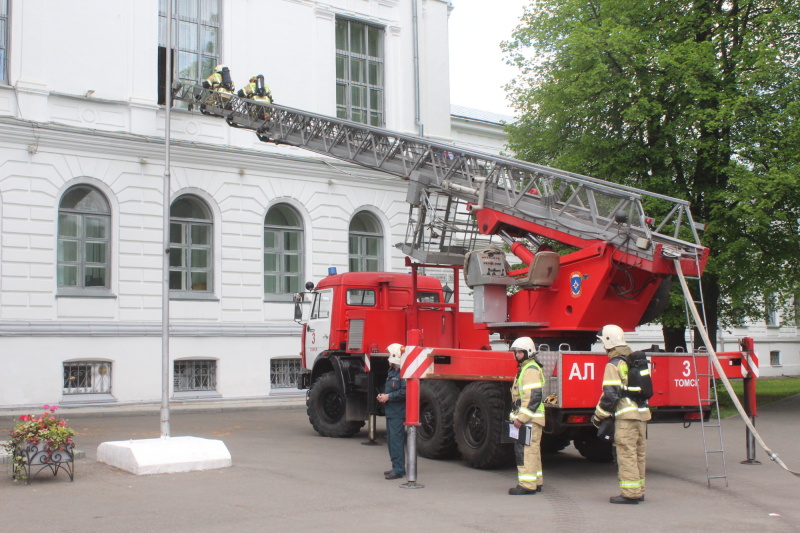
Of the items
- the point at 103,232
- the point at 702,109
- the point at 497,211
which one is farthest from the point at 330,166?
the point at 497,211

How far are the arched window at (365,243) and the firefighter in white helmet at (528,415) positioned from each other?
15924 millimetres

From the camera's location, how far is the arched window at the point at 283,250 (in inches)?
959

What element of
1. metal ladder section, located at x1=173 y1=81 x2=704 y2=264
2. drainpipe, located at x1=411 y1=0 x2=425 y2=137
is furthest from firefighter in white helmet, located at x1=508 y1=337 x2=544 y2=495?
drainpipe, located at x1=411 y1=0 x2=425 y2=137

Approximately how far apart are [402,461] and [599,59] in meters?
12.2

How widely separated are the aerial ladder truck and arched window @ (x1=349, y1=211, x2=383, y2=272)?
9.20 m

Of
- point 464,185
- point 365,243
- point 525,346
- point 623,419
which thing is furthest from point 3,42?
point 623,419

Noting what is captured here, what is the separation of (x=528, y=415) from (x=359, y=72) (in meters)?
18.5

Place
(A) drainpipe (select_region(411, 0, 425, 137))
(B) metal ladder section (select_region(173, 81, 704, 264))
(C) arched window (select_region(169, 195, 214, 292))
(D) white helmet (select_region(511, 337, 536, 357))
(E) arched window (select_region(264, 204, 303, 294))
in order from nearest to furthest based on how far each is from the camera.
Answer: (D) white helmet (select_region(511, 337, 536, 357)) < (B) metal ladder section (select_region(173, 81, 704, 264)) < (C) arched window (select_region(169, 195, 214, 292)) < (E) arched window (select_region(264, 204, 303, 294)) < (A) drainpipe (select_region(411, 0, 425, 137))

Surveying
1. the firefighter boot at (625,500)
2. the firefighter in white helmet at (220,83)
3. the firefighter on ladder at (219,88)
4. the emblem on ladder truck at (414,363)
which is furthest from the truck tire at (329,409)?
the firefighter in white helmet at (220,83)

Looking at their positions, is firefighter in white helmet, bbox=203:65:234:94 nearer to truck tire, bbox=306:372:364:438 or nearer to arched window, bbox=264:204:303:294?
arched window, bbox=264:204:303:294

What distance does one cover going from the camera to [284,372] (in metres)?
23.9

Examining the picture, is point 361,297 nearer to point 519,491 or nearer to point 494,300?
point 494,300

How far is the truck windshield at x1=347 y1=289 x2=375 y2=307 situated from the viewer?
1567 cm

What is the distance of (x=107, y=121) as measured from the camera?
21.8 meters
